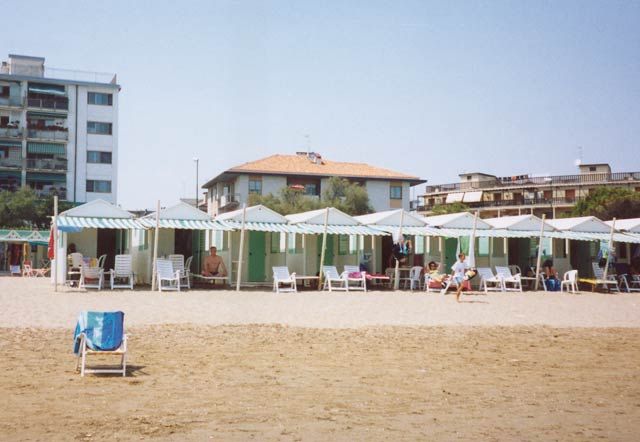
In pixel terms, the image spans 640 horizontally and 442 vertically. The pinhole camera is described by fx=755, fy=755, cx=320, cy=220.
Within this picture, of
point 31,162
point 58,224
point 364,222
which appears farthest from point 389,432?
point 31,162

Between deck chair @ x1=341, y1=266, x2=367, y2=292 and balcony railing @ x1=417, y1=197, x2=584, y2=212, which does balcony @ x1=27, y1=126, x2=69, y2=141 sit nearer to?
balcony railing @ x1=417, y1=197, x2=584, y2=212

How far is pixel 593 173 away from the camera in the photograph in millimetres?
56844

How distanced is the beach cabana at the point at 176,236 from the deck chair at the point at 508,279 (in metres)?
7.39

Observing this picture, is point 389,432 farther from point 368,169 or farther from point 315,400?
point 368,169

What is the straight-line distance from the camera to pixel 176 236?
2266 cm

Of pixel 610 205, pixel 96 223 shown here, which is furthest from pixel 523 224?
pixel 610 205

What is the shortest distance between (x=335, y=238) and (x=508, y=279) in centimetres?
502

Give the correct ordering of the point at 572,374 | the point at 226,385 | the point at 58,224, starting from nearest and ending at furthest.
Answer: the point at 226,385 → the point at 572,374 → the point at 58,224

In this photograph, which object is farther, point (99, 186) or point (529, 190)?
point (529, 190)

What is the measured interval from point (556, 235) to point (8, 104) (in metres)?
37.8

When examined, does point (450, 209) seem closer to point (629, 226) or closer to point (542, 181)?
point (542, 181)

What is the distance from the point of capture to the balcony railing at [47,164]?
47.6 metres

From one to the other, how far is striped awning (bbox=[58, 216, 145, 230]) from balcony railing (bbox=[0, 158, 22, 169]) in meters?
31.2

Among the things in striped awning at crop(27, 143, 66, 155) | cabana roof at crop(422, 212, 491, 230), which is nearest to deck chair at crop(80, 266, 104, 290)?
cabana roof at crop(422, 212, 491, 230)
